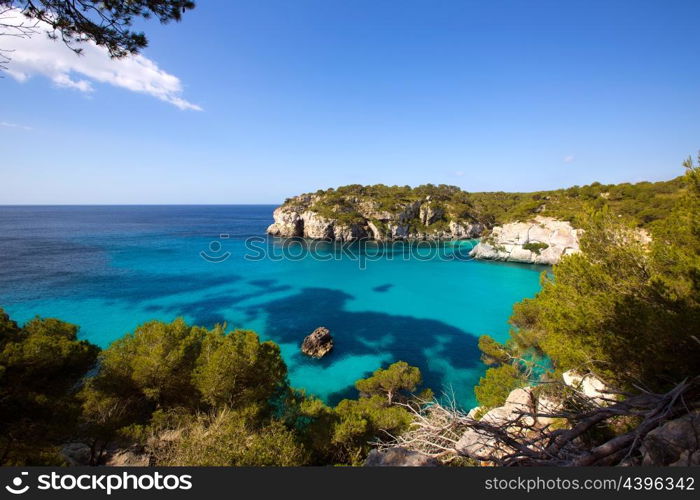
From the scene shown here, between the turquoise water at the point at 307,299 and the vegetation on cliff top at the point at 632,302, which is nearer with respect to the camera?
the vegetation on cliff top at the point at 632,302

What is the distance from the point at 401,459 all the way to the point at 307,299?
23570 mm

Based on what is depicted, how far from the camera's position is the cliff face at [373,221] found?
2405 inches

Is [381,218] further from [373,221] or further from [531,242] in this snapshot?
[531,242]

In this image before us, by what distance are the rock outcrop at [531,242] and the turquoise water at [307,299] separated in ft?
8.30

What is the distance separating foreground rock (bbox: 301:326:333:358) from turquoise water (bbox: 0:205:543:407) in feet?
1.62

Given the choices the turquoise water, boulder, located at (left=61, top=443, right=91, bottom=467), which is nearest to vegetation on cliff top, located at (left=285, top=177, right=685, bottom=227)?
the turquoise water

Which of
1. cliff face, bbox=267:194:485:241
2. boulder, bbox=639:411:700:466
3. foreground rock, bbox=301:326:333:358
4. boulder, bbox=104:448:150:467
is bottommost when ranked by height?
foreground rock, bbox=301:326:333:358

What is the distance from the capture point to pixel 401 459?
4.10 metres

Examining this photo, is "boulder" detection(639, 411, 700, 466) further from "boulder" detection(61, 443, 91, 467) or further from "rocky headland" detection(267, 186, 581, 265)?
"rocky headland" detection(267, 186, 581, 265)

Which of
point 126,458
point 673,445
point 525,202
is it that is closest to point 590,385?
point 673,445

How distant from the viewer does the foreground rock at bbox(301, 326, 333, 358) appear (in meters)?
17.1

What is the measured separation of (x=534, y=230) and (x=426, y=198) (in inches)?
1208

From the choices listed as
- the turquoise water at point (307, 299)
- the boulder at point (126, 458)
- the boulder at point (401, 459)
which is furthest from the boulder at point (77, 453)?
the turquoise water at point (307, 299)

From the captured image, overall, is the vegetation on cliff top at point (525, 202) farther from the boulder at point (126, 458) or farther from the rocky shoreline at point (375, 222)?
the boulder at point (126, 458)
